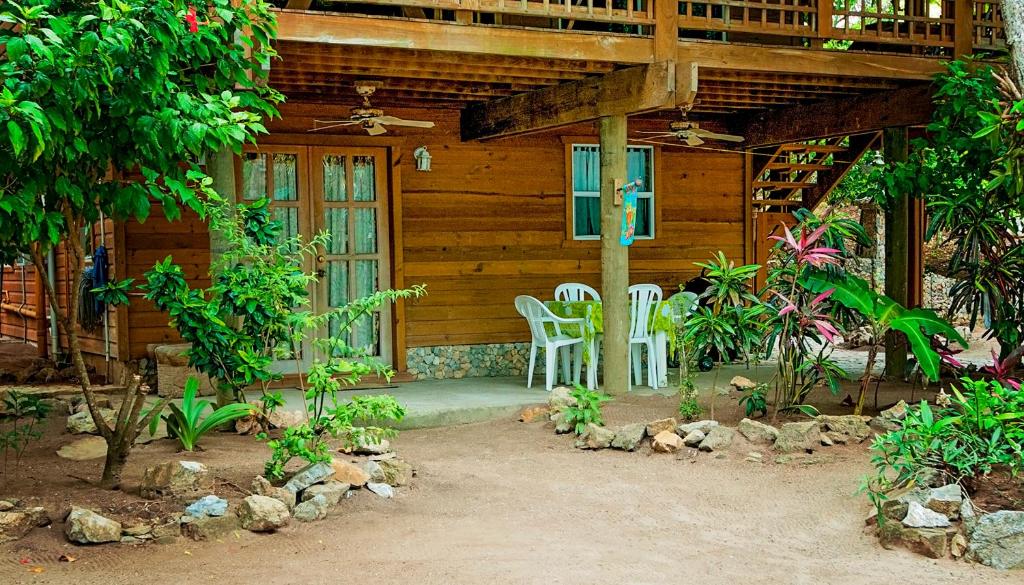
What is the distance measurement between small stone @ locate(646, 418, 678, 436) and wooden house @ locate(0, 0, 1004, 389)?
4.92 feet

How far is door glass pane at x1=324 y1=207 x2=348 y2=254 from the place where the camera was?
1052cm

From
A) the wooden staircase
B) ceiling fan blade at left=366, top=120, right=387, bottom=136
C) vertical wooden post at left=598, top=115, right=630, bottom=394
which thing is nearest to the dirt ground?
vertical wooden post at left=598, top=115, right=630, bottom=394

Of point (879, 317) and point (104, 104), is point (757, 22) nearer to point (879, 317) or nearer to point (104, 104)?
point (879, 317)

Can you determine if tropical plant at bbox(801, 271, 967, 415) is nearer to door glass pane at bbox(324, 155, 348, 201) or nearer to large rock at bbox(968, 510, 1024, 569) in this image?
large rock at bbox(968, 510, 1024, 569)

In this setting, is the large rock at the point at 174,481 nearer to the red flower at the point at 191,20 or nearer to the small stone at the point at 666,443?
the red flower at the point at 191,20

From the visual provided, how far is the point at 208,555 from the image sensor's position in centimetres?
505

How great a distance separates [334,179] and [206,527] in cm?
572

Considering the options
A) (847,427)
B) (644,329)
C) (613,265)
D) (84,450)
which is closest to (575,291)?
(644,329)

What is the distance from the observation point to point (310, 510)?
222 inches

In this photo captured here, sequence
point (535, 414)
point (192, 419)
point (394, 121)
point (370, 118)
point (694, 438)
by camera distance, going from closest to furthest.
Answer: point (192, 419) < point (694, 438) < point (535, 414) < point (394, 121) < point (370, 118)

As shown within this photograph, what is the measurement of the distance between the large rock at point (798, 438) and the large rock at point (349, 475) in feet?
9.66

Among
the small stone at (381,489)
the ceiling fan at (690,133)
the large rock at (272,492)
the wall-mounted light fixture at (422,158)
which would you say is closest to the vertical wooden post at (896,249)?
the ceiling fan at (690,133)

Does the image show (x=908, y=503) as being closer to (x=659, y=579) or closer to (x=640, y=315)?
(x=659, y=579)

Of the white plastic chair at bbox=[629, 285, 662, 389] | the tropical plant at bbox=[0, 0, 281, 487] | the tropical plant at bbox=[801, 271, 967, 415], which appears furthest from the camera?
the white plastic chair at bbox=[629, 285, 662, 389]
